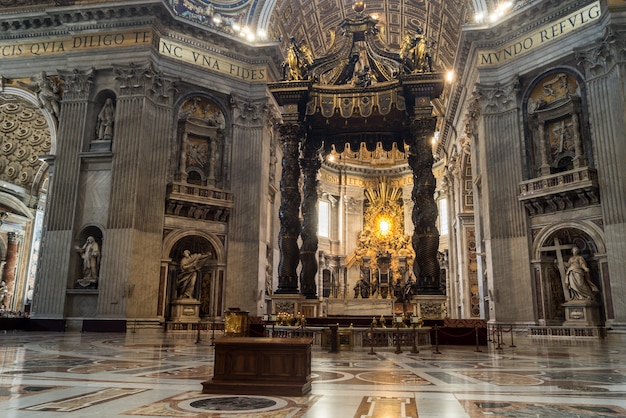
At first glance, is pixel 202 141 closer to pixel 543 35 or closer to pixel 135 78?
pixel 135 78

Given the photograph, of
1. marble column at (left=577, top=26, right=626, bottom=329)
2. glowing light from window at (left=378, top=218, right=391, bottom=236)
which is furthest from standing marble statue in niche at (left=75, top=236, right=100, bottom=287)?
glowing light from window at (left=378, top=218, right=391, bottom=236)

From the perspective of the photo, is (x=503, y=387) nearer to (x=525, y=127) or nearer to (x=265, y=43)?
(x=525, y=127)

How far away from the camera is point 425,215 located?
32.3 ft

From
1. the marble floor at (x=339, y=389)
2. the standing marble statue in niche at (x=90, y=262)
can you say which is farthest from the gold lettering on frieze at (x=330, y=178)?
the marble floor at (x=339, y=389)

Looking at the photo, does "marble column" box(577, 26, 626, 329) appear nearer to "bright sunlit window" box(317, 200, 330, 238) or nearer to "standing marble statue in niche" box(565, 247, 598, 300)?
"standing marble statue in niche" box(565, 247, 598, 300)

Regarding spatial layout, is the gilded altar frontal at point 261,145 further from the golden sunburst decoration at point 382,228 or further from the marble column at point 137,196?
the golden sunburst decoration at point 382,228

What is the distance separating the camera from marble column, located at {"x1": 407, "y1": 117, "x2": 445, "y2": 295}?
9.71 meters

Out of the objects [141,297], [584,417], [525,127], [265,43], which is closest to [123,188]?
[141,297]

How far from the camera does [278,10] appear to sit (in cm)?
2019

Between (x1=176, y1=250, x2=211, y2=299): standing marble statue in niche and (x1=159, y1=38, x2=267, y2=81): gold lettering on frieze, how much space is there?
20.9 feet

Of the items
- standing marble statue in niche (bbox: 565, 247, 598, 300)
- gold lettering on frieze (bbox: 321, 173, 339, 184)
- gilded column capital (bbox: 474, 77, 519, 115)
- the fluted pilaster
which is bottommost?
standing marble statue in niche (bbox: 565, 247, 598, 300)

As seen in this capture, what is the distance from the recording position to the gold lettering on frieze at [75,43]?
52.1 ft

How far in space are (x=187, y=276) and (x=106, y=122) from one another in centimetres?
547

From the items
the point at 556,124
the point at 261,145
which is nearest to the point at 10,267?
the point at 261,145
